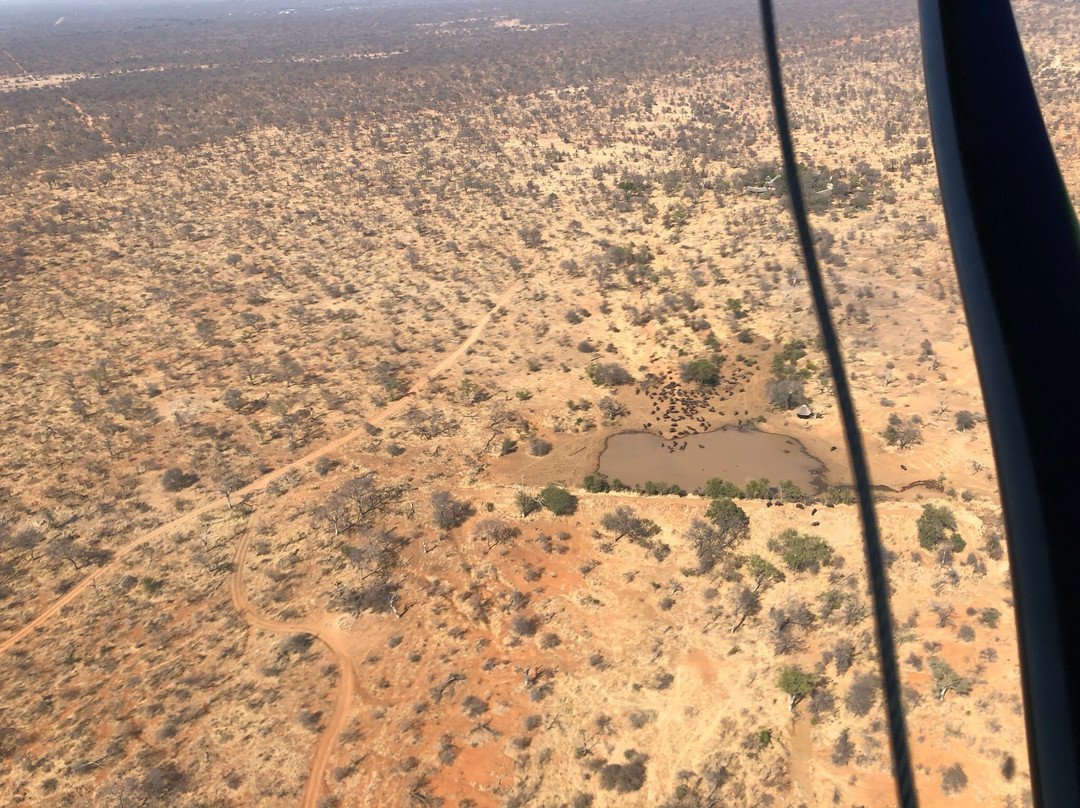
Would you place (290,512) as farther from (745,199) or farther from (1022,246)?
(745,199)

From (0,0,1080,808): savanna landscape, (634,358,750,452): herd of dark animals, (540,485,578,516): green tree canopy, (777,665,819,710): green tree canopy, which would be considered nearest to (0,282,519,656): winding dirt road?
(0,0,1080,808): savanna landscape

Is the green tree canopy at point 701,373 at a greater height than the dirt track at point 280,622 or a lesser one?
greater

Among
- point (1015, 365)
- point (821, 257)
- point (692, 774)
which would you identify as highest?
point (1015, 365)

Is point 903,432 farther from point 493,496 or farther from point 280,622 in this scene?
point 280,622

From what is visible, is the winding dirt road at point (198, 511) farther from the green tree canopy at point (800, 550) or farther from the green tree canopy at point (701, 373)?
the green tree canopy at point (800, 550)

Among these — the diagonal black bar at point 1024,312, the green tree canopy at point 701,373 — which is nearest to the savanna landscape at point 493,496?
the green tree canopy at point 701,373

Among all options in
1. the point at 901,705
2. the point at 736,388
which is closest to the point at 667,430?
the point at 736,388
